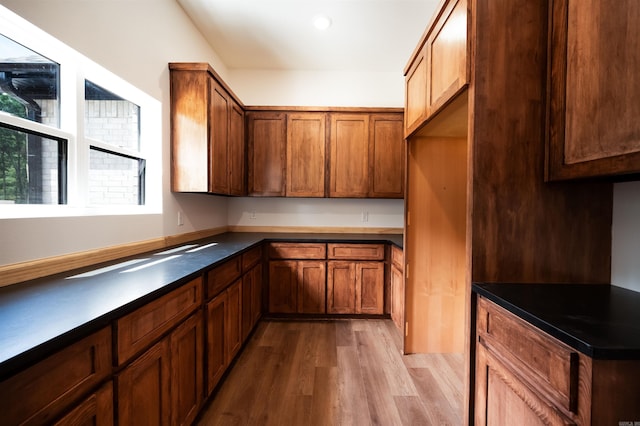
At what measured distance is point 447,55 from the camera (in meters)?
1.44

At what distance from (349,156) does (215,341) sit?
2.35 m

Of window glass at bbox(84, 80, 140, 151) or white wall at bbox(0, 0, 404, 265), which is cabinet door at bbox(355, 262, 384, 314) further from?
window glass at bbox(84, 80, 140, 151)

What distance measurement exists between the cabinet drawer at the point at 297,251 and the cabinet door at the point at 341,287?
0.16 metres

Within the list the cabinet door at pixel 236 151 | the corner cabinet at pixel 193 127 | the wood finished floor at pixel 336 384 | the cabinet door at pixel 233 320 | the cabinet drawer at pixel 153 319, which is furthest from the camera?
the cabinet door at pixel 236 151

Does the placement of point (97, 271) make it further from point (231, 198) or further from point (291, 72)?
point (291, 72)

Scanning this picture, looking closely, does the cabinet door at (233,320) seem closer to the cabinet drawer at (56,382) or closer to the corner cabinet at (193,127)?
the corner cabinet at (193,127)

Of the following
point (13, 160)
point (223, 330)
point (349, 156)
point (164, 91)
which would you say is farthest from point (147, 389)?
point (349, 156)

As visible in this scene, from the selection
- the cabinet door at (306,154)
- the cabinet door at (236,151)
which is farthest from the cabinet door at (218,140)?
the cabinet door at (306,154)

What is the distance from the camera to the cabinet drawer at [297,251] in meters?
3.03

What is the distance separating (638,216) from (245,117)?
10.8 ft

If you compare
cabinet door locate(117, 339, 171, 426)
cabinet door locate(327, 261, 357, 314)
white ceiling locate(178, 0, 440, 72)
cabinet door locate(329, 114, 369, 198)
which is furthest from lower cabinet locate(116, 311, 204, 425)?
white ceiling locate(178, 0, 440, 72)

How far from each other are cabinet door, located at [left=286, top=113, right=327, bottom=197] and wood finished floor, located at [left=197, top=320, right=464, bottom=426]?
5.24 feet

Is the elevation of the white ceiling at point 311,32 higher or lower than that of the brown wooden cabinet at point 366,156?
higher

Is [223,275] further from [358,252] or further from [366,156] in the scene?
[366,156]
